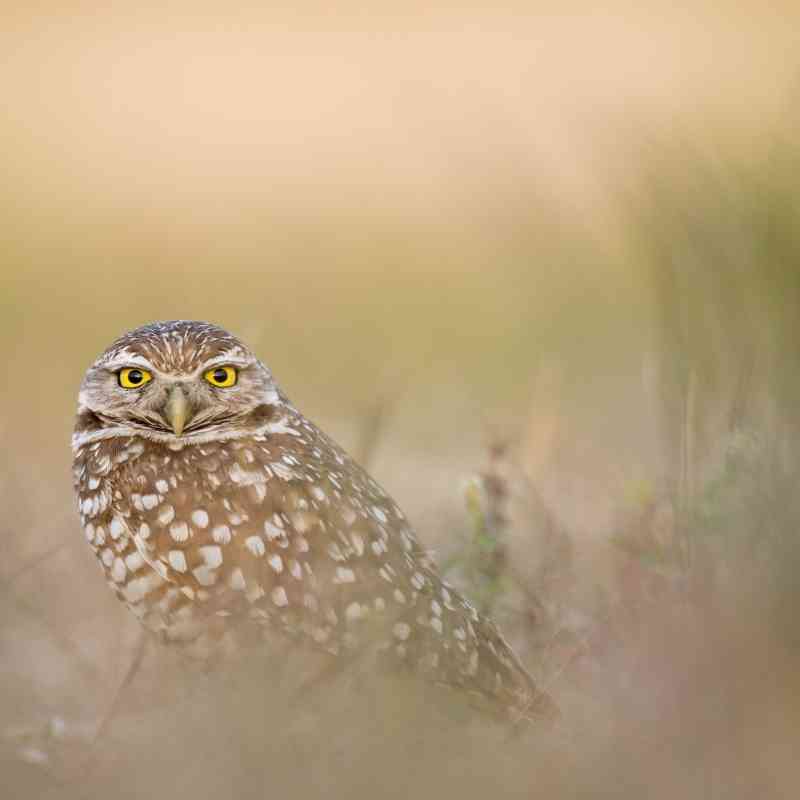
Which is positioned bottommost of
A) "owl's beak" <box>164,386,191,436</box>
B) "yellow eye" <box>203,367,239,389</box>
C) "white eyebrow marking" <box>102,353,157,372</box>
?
"owl's beak" <box>164,386,191,436</box>

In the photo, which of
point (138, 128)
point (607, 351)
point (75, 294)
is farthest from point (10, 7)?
point (607, 351)

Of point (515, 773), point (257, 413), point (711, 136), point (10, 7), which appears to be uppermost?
point (10, 7)

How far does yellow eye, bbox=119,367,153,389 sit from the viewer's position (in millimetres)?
4340

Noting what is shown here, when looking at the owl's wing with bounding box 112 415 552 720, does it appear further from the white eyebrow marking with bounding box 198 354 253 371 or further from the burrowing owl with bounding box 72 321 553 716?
the white eyebrow marking with bounding box 198 354 253 371

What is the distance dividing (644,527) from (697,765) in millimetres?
2188

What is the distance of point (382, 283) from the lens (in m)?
13.4

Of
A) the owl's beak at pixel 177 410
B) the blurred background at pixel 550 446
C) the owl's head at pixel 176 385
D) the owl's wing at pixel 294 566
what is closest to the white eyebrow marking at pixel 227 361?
the owl's head at pixel 176 385

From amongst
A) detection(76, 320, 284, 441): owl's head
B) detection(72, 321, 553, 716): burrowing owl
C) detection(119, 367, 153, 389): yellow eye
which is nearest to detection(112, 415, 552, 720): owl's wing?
detection(72, 321, 553, 716): burrowing owl

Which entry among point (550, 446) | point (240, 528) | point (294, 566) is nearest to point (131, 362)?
point (240, 528)

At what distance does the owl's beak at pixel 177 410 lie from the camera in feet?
13.8

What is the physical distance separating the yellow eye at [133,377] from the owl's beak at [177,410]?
11cm

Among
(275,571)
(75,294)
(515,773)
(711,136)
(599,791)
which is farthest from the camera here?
(75,294)

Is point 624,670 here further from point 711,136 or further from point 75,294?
point 75,294

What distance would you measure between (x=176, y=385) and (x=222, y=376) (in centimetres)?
19
